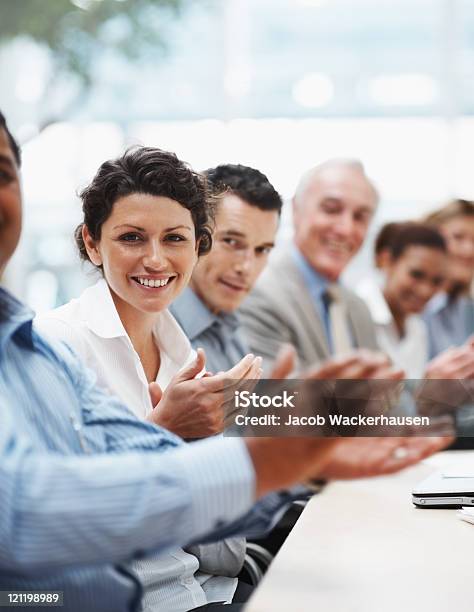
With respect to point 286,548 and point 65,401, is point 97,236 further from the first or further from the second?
point 286,548

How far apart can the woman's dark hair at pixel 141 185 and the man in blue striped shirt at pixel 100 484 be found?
43cm

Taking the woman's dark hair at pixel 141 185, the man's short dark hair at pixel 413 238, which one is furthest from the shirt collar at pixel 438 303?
the woman's dark hair at pixel 141 185

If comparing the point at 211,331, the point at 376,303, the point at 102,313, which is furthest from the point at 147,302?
the point at 376,303

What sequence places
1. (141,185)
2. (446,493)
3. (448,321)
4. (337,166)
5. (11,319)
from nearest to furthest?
(11,319) → (141,185) → (446,493) → (337,166) → (448,321)

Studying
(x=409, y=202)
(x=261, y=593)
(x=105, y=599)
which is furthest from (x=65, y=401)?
(x=409, y=202)

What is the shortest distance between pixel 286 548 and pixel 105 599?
376 millimetres

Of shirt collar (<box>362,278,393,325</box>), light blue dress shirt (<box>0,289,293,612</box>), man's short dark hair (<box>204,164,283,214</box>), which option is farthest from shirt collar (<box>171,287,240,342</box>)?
light blue dress shirt (<box>0,289,293,612</box>)

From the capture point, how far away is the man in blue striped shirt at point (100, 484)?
0.95 metres

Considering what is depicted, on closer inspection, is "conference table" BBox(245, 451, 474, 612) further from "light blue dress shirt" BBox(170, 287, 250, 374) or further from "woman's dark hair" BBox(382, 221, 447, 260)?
"woman's dark hair" BBox(382, 221, 447, 260)

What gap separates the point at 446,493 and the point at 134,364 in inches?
27.2

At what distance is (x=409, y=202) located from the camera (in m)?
1.80

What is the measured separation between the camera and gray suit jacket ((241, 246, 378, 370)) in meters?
1.79

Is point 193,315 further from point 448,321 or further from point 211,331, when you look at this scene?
point 448,321

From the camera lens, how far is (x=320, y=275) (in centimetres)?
187
